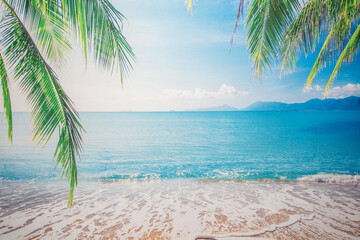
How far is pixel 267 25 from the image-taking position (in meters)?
2.57

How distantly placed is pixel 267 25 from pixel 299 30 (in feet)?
6.12

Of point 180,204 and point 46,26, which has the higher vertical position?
point 46,26

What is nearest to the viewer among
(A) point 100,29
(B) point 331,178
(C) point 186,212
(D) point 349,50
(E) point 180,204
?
(A) point 100,29

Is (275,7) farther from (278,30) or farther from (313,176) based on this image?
(313,176)

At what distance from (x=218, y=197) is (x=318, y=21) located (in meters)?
5.95

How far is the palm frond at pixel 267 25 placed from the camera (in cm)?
254

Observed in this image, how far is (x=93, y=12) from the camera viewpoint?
209 cm

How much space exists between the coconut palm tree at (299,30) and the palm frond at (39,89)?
7.04ft

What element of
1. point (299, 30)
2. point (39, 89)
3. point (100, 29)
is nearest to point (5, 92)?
point (39, 89)

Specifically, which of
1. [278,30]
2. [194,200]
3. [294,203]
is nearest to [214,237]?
[194,200]

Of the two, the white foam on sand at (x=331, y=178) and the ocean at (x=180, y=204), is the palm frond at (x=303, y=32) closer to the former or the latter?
the ocean at (x=180, y=204)

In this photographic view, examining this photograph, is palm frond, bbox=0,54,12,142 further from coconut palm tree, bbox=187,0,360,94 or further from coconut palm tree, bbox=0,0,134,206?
coconut palm tree, bbox=187,0,360,94

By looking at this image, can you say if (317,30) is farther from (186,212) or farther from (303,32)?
(186,212)

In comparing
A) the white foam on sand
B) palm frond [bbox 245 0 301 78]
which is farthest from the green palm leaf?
the white foam on sand
